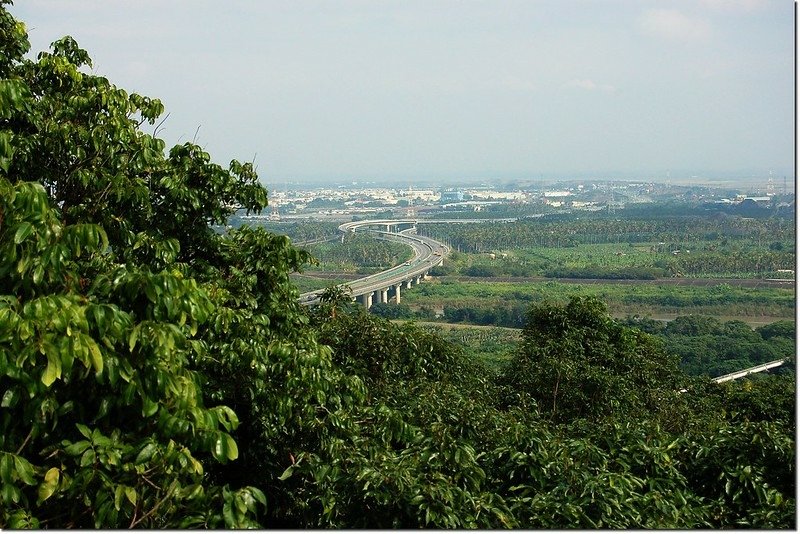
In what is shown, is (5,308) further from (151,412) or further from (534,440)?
(534,440)

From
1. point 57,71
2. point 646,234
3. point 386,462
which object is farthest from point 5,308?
point 646,234

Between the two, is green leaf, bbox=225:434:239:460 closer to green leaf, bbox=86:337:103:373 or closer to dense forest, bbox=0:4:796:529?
dense forest, bbox=0:4:796:529

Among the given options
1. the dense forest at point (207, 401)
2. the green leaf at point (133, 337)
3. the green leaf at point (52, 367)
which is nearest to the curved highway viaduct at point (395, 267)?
the dense forest at point (207, 401)

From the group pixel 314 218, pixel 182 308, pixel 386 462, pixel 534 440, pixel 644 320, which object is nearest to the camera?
pixel 182 308

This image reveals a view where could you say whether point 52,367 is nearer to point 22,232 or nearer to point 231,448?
point 22,232

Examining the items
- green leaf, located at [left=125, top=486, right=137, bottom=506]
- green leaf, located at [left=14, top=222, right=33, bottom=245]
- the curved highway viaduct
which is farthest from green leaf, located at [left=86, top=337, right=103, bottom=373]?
the curved highway viaduct

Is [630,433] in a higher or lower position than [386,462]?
lower

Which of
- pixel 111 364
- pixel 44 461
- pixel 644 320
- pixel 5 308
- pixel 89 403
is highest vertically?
pixel 5 308

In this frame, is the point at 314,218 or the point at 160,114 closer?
the point at 160,114
